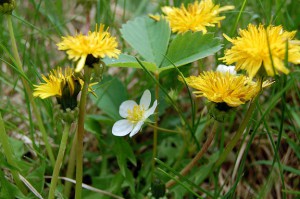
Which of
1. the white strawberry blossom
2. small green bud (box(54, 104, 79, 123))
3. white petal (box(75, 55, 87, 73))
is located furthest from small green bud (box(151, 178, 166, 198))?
white petal (box(75, 55, 87, 73))

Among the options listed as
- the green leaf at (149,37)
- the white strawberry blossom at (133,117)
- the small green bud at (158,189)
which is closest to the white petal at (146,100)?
the white strawberry blossom at (133,117)

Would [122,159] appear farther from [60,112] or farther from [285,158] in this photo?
[285,158]

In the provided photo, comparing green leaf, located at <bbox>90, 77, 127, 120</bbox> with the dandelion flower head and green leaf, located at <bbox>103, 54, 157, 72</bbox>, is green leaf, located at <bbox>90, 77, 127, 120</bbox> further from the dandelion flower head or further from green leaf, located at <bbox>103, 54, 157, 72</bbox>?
the dandelion flower head

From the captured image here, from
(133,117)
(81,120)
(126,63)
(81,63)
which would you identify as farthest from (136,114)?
(81,63)

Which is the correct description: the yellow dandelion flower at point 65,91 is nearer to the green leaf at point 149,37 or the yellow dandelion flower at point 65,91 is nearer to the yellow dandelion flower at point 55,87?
the yellow dandelion flower at point 55,87

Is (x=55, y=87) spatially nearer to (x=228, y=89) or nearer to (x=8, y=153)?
(x=8, y=153)

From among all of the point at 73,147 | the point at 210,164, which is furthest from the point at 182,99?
the point at 73,147
